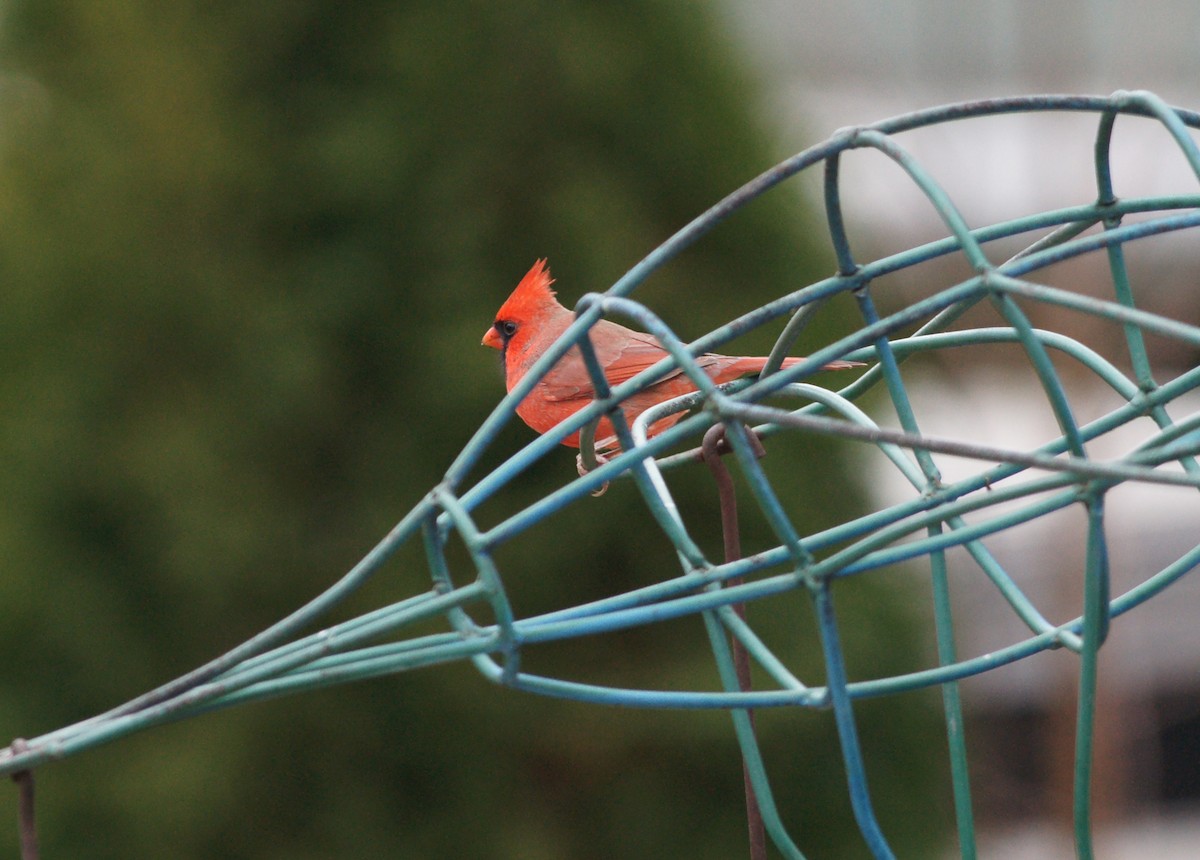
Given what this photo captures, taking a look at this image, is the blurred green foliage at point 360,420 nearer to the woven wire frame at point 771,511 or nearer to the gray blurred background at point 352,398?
the gray blurred background at point 352,398

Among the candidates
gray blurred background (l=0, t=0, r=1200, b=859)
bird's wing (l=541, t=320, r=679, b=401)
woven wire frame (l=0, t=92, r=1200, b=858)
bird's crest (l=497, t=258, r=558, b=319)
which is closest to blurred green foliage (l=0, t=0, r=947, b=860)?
gray blurred background (l=0, t=0, r=1200, b=859)

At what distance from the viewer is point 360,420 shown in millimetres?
3070

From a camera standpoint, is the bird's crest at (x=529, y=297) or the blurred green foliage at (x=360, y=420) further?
the blurred green foliage at (x=360, y=420)

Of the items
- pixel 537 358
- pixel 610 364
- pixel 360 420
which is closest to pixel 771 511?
pixel 537 358

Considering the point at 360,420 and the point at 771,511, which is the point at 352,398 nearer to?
the point at 360,420

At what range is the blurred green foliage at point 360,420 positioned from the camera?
299 cm

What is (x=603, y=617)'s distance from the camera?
1.02m

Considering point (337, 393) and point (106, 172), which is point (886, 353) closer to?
point (337, 393)

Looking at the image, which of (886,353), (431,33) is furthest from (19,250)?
(886,353)

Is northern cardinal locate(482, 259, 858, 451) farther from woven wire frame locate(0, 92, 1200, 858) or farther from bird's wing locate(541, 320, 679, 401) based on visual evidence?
woven wire frame locate(0, 92, 1200, 858)

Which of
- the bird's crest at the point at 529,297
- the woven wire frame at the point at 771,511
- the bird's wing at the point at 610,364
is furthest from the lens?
the bird's wing at the point at 610,364

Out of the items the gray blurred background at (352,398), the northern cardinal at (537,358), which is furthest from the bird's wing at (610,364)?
the gray blurred background at (352,398)

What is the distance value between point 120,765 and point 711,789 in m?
1.36

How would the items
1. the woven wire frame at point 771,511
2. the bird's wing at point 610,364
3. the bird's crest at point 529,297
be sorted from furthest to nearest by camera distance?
1. the bird's wing at point 610,364
2. the bird's crest at point 529,297
3. the woven wire frame at point 771,511
